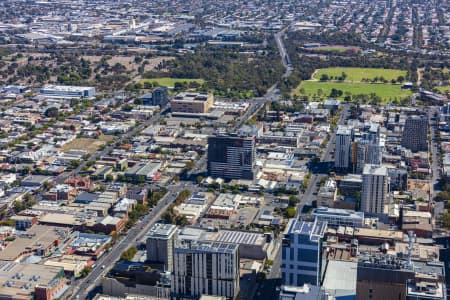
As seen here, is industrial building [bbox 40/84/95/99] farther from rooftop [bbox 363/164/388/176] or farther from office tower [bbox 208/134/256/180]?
rooftop [bbox 363/164/388/176]

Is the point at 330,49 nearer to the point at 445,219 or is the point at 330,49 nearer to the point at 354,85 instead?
the point at 354,85

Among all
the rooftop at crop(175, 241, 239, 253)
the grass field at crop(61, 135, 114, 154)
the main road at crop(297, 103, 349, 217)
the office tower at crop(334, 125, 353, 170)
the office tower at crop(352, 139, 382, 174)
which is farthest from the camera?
the grass field at crop(61, 135, 114, 154)

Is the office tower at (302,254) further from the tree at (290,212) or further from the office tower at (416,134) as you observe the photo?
the office tower at (416,134)

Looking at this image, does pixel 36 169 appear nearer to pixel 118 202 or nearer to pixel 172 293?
pixel 118 202

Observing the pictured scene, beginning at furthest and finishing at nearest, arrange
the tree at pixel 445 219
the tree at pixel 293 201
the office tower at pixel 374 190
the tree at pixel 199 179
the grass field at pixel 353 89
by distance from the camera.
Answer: the grass field at pixel 353 89, the tree at pixel 199 179, the tree at pixel 293 201, the office tower at pixel 374 190, the tree at pixel 445 219

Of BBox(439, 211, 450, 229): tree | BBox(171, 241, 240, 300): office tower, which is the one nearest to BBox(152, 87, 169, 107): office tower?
BBox(439, 211, 450, 229): tree

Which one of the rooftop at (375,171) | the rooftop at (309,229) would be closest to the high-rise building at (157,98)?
the rooftop at (375,171)

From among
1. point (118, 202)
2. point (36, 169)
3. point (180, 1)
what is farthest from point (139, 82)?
point (180, 1)
